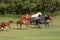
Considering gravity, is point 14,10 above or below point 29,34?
above

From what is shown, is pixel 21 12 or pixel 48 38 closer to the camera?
pixel 48 38

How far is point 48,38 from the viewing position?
13906 millimetres

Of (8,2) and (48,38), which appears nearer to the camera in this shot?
(48,38)

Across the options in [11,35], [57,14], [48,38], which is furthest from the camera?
[57,14]

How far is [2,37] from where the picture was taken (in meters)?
14.3

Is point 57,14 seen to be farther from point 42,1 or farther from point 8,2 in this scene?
point 8,2

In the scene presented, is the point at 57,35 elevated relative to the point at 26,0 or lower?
lower

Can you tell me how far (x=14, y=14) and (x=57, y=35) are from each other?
1473 cm

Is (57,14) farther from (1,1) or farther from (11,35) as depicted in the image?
(11,35)

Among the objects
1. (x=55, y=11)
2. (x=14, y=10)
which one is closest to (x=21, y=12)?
(x=14, y=10)

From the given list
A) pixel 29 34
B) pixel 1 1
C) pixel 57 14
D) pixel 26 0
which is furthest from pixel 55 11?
pixel 29 34

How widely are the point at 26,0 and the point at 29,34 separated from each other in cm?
1422

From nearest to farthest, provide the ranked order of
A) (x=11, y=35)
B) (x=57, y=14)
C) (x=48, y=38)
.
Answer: (x=48, y=38), (x=11, y=35), (x=57, y=14)

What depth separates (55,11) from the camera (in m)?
29.2
